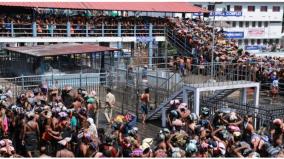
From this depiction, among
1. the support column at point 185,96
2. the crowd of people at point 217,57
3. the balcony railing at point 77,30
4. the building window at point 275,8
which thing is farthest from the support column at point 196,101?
the building window at point 275,8

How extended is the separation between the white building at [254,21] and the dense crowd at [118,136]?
46.2 meters

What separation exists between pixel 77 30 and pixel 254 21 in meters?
37.3

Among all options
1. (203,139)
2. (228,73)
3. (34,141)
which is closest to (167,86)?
(228,73)

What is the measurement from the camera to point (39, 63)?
80.3ft

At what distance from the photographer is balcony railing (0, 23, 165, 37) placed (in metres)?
28.5

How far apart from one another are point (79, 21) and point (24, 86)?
9702 millimetres

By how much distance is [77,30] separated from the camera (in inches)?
1216

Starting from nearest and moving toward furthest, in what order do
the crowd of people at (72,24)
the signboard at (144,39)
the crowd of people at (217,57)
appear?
the crowd of people at (217,57) < the crowd of people at (72,24) < the signboard at (144,39)

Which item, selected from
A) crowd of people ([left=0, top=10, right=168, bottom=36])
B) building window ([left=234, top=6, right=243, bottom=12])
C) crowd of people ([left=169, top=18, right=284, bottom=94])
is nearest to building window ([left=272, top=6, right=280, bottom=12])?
building window ([left=234, top=6, right=243, bottom=12])

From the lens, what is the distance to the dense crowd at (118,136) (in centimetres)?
1040

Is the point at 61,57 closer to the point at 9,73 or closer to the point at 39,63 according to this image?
the point at 39,63

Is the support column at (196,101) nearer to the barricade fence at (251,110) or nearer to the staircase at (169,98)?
the barricade fence at (251,110)

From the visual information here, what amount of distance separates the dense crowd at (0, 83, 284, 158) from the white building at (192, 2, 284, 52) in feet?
152

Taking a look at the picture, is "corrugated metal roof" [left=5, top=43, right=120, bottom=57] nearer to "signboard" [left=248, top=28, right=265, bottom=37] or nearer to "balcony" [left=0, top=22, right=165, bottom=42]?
"balcony" [left=0, top=22, right=165, bottom=42]
